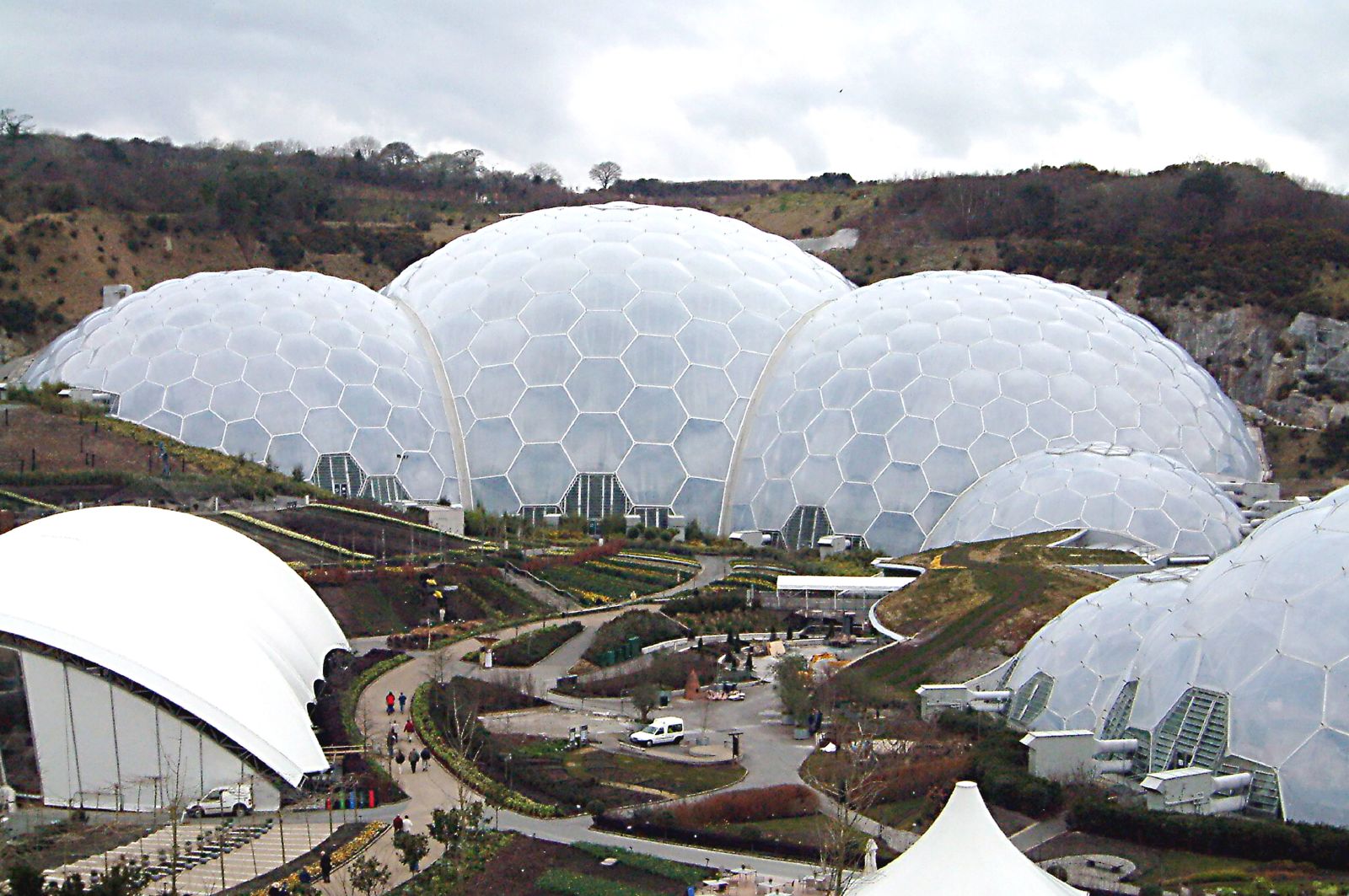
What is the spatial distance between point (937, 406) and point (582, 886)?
26.1 m

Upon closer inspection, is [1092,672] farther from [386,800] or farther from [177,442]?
[177,442]

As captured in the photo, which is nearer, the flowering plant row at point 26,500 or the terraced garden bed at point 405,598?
the terraced garden bed at point 405,598

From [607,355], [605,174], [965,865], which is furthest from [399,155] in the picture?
[965,865]

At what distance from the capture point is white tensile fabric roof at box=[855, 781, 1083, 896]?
1313 centimetres

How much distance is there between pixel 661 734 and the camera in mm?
24438

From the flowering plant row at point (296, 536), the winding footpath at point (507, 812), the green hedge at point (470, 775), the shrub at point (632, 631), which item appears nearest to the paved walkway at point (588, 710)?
the winding footpath at point (507, 812)

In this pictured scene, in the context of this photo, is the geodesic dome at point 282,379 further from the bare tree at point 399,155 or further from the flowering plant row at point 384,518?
the bare tree at point 399,155

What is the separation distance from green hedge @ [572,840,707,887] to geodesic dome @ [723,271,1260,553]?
22.0 metres

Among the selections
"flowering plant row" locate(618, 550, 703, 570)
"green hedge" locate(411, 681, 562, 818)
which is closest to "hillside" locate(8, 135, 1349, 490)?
"flowering plant row" locate(618, 550, 703, 570)

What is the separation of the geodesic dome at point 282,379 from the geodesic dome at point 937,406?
1003cm

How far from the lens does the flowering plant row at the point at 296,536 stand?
117 ft

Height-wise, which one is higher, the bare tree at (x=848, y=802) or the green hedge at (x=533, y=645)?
the green hedge at (x=533, y=645)

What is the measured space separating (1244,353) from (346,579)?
44.0m

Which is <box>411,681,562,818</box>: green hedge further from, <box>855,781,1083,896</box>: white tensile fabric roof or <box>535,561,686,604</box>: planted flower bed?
<box>535,561,686,604</box>: planted flower bed
